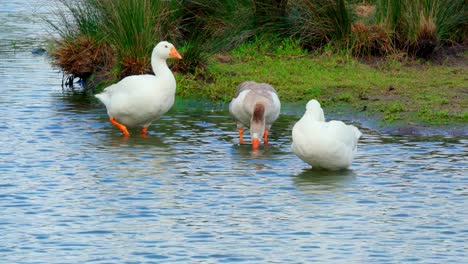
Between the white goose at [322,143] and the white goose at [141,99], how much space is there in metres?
2.45

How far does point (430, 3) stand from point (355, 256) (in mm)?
9525

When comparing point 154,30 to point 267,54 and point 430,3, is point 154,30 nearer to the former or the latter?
point 267,54

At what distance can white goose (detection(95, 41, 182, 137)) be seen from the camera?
1237cm

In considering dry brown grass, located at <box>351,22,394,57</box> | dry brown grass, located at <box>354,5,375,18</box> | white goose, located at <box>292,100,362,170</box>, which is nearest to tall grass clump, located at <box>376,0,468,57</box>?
dry brown grass, located at <box>351,22,394,57</box>

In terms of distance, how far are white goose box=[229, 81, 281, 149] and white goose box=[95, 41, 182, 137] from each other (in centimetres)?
80

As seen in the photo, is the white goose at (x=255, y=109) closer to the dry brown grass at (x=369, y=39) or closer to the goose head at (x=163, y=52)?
the goose head at (x=163, y=52)

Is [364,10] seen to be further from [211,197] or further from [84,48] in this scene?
[211,197]

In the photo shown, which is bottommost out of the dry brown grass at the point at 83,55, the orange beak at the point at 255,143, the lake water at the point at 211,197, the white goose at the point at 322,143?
the lake water at the point at 211,197

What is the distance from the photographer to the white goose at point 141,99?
1237cm

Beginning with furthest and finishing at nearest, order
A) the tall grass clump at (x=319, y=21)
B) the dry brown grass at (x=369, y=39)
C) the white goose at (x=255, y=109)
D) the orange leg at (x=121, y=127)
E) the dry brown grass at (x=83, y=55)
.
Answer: the dry brown grass at (x=369, y=39) < the tall grass clump at (x=319, y=21) < the dry brown grass at (x=83, y=55) < the orange leg at (x=121, y=127) < the white goose at (x=255, y=109)

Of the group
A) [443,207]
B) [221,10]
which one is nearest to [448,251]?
[443,207]

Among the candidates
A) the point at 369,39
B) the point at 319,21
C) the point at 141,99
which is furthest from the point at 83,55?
the point at 369,39

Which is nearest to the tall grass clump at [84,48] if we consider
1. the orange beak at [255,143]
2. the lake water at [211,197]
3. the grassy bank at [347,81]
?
the grassy bank at [347,81]

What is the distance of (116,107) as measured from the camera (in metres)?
12.5
